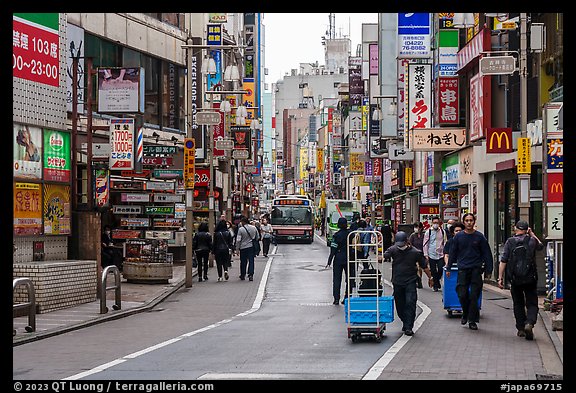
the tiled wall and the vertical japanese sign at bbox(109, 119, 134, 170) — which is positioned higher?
the vertical japanese sign at bbox(109, 119, 134, 170)

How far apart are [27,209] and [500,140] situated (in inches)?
490

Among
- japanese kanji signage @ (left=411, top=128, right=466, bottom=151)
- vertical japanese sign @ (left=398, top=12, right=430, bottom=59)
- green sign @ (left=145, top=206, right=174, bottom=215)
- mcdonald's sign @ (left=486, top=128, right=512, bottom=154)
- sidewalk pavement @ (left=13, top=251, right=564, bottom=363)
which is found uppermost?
vertical japanese sign @ (left=398, top=12, right=430, bottom=59)

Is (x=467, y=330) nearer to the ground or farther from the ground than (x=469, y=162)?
nearer to the ground

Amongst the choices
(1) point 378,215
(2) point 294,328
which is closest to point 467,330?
(2) point 294,328

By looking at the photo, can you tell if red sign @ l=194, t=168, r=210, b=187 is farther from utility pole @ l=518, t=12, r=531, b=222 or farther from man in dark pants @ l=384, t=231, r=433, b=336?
man in dark pants @ l=384, t=231, r=433, b=336

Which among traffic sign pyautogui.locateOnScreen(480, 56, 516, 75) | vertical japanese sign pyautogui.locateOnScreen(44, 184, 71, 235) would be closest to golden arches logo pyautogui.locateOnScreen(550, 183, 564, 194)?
traffic sign pyautogui.locateOnScreen(480, 56, 516, 75)

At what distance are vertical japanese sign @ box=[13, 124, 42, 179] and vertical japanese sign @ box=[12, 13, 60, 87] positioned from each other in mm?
1152

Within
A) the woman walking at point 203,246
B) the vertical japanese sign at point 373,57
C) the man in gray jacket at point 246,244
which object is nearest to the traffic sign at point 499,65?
the man in gray jacket at point 246,244

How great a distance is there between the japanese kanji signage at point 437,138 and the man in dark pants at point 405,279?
19.9 metres

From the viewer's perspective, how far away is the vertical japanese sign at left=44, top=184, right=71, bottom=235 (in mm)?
22578

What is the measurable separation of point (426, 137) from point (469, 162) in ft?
7.68

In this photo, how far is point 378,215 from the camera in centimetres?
8144

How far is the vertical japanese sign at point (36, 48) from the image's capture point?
20953 millimetres
